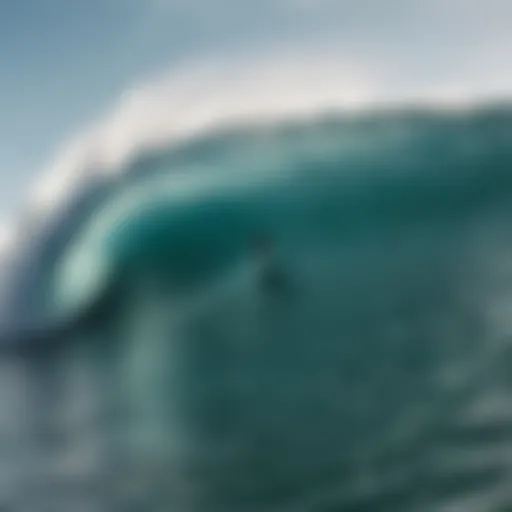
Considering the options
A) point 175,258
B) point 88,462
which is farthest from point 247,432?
point 175,258

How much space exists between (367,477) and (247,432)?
390 millimetres

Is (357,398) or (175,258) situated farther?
(175,258)

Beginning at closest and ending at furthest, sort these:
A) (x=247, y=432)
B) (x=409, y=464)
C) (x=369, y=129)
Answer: (x=409, y=464) < (x=247, y=432) < (x=369, y=129)

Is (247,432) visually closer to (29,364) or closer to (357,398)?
(357,398)

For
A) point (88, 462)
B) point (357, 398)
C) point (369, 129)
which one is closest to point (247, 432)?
point (357, 398)

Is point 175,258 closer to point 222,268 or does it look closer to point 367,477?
point 222,268

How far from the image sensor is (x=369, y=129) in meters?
2.66

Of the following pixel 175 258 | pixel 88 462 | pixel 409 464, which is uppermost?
pixel 175 258

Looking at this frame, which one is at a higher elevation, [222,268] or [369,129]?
[369,129]

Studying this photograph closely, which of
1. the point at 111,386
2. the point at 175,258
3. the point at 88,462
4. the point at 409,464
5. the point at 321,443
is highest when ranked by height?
the point at 175,258

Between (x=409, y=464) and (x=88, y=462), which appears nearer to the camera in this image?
(x=409, y=464)

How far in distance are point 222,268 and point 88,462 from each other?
79 centimetres

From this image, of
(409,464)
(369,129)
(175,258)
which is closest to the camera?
(409,464)

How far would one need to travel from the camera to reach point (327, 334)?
251 cm
